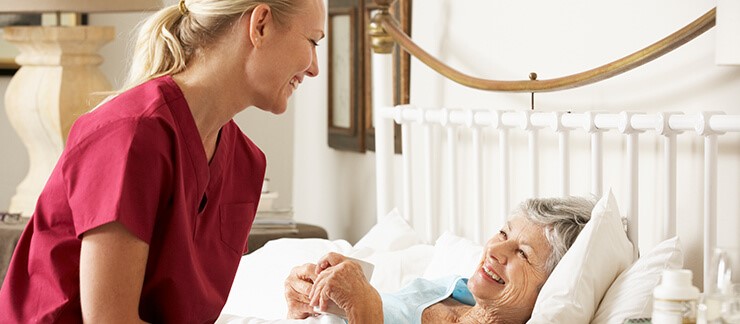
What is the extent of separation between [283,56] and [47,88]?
1984 millimetres

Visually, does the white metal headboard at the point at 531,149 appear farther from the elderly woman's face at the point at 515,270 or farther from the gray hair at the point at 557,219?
the elderly woman's face at the point at 515,270

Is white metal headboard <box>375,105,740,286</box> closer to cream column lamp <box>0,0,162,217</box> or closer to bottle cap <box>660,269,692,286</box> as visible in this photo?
bottle cap <box>660,269,692,286</box>

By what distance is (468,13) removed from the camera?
9.46ft

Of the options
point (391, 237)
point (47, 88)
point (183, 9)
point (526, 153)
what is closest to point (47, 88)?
point (47, 88)

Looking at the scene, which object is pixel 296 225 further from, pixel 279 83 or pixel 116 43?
pixel 279 83

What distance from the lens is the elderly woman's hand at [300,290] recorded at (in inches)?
80.7

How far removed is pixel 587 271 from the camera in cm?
193

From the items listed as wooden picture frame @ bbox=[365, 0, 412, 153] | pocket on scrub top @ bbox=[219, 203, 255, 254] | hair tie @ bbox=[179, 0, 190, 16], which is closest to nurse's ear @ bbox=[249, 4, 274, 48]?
hair tie @ bbox=[179, 0, 190, 16]

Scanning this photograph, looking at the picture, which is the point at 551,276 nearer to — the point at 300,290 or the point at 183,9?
the point at 300,290

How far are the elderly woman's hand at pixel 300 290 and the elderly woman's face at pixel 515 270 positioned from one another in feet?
0.92

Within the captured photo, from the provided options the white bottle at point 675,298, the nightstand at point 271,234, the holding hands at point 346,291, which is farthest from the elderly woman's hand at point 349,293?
the nightstand at point 271,234

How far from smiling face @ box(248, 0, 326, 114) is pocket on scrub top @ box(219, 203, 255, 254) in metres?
0.21

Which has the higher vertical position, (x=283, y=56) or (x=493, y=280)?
(x=283, y=56)

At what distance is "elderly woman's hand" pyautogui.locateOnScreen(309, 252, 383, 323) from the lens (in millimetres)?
1855
